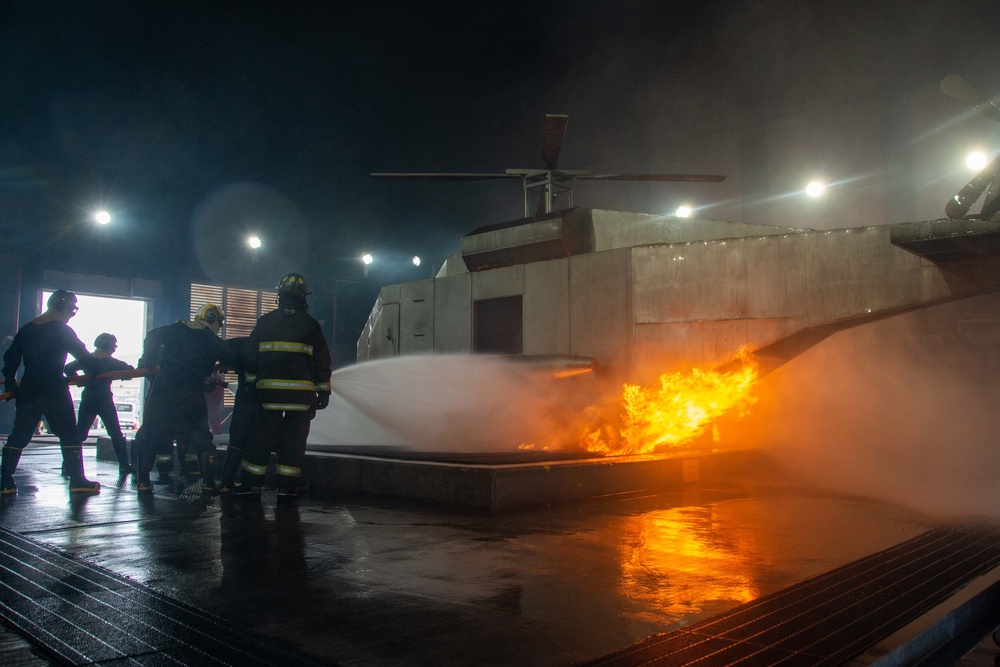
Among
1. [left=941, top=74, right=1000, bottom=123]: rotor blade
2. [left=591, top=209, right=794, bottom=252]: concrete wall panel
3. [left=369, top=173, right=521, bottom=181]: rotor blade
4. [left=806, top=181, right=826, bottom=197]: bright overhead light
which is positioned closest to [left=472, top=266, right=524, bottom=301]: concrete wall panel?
[left=591, top=209, right=794, bottom=252]: concrete wall panel

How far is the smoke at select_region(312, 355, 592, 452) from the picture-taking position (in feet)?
28.6

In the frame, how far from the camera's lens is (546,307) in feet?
34.6

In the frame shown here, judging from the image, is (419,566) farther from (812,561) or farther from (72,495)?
(72,495)

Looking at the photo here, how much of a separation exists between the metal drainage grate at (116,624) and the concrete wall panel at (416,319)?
8807mm

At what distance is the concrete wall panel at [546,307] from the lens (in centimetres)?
1030

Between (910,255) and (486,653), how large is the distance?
7553mm

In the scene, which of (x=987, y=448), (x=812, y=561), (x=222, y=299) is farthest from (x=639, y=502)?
(x=222, y=299)

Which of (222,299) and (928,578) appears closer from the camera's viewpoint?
(928,578)

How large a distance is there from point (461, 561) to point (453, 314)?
8.30 m

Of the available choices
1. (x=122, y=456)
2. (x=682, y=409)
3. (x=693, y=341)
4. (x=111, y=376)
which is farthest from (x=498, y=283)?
(x=122, y=456)

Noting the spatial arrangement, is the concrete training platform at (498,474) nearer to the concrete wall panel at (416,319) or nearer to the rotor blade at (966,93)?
the concrete wall panel at (416,319)

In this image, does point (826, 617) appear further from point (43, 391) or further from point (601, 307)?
point (601, 307)

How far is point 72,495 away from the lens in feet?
20.2

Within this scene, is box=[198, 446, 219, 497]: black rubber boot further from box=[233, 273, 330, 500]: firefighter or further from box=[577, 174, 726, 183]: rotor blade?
box=[577, 174, 726, 183]: rotor blade
